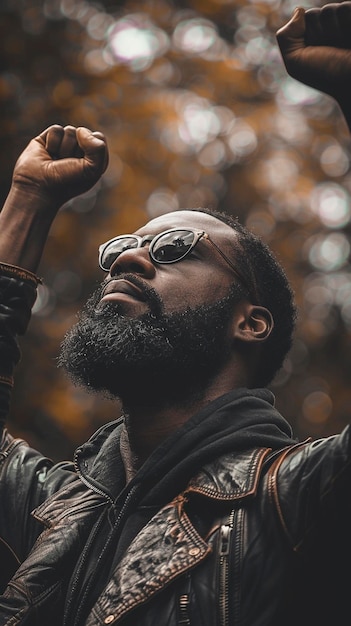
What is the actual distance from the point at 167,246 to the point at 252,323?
42 centimetres

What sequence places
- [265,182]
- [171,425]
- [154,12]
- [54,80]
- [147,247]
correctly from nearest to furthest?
[171,425] < [147,247] < [54,80] < [154,12] < [265,182]

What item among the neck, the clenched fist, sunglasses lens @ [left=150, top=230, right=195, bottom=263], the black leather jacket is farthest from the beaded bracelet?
the black leather jacket

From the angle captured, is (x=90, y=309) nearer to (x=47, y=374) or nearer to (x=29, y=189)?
(x=29, y=189)

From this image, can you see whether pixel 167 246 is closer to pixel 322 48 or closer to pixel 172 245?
pixel 172 245

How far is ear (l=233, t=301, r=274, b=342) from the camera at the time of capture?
11.3 ft

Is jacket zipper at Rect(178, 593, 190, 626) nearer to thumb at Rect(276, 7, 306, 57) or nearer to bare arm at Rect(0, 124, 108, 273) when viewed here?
thumb at Rect(276, 7, 306, 57)

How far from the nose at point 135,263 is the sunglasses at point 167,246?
0.10 feet

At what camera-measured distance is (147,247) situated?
11.4ft

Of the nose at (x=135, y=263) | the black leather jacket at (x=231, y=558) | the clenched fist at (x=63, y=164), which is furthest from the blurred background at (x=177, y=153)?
the black leather jacket at (x=231, y=558)

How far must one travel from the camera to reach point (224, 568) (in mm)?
2520

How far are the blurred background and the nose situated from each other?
404 centimetres

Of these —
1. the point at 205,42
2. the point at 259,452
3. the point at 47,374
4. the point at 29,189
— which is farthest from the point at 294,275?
the point at 259,452

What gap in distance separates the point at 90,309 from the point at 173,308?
0.31 metres

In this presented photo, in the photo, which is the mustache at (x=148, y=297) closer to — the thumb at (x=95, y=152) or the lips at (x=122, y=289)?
the lips at (x=122, y=289)
